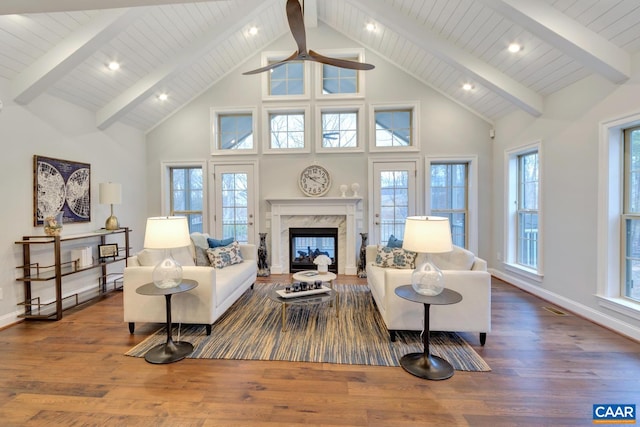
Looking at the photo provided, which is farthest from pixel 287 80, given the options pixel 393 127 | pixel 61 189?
pixel 61 189

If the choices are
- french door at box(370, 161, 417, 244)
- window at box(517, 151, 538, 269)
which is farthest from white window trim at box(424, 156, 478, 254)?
window at box(517, 151, 538, 269)

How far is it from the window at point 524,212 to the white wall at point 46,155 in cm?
641

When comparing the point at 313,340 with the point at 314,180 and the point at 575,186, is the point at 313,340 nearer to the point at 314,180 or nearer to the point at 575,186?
the point at 314,180

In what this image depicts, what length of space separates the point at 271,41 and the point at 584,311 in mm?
6123

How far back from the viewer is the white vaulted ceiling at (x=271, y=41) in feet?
9.20

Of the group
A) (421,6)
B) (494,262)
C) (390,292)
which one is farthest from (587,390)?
(421,6)

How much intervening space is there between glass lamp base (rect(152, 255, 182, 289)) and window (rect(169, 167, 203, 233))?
129 inches

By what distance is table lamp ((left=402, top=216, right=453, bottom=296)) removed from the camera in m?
2.30

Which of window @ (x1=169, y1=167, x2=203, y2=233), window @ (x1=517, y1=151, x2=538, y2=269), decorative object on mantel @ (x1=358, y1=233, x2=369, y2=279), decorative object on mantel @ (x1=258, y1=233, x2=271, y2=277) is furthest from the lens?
window @ (x1=169, y1=167, x2=203, y2=233)

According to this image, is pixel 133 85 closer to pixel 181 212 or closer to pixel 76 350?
pixel 181 212

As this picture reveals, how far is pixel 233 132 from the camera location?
5.75 m

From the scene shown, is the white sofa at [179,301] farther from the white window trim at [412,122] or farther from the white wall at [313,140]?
the white window trim at [412,122]

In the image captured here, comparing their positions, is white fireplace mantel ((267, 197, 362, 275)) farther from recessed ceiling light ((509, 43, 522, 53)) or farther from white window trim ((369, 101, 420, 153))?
recessed ceiling light ((509, 43, 522, 53))

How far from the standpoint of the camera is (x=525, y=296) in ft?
13.5
